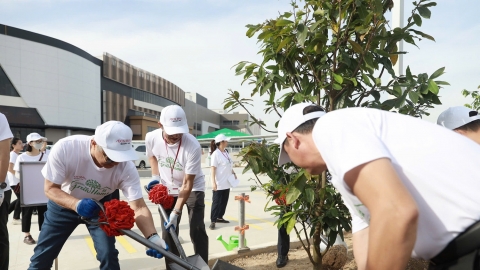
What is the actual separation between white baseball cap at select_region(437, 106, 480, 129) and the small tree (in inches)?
5.8

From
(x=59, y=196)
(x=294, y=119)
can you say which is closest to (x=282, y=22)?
(x=294, y=119)

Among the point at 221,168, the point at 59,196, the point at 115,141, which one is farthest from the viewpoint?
the point at 221,168

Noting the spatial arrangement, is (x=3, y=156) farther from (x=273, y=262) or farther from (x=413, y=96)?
(x=413, y=96)

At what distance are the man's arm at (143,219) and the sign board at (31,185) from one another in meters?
1.46

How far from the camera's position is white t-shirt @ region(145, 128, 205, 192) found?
13.6 feet

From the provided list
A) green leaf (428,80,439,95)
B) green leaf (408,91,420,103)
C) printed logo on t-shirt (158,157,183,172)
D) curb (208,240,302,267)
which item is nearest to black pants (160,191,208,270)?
printed logo on t-shirt (158,157,183,172)

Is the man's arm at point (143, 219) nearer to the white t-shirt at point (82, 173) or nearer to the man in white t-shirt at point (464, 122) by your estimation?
the white t-shirt at point (82, 173)

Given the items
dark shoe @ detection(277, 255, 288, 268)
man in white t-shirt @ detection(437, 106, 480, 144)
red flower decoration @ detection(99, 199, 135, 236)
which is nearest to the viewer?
man in white t-shirt @ detection(437, 106, 480, 144)

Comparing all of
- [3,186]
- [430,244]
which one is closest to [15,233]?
[3,186]

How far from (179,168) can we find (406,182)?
3194 millimetres

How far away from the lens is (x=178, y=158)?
4.22 meters

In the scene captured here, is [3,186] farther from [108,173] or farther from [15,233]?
[15,233]

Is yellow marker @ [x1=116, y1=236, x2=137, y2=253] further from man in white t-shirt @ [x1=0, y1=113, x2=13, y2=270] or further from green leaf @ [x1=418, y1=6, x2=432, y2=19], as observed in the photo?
green leaf @ [x1=418, y1=6, x2=432, y2=19]

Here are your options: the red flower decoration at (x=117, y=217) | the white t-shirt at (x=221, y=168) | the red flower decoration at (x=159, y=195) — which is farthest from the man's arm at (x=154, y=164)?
the white t-shirt at (x=221, y=168)
